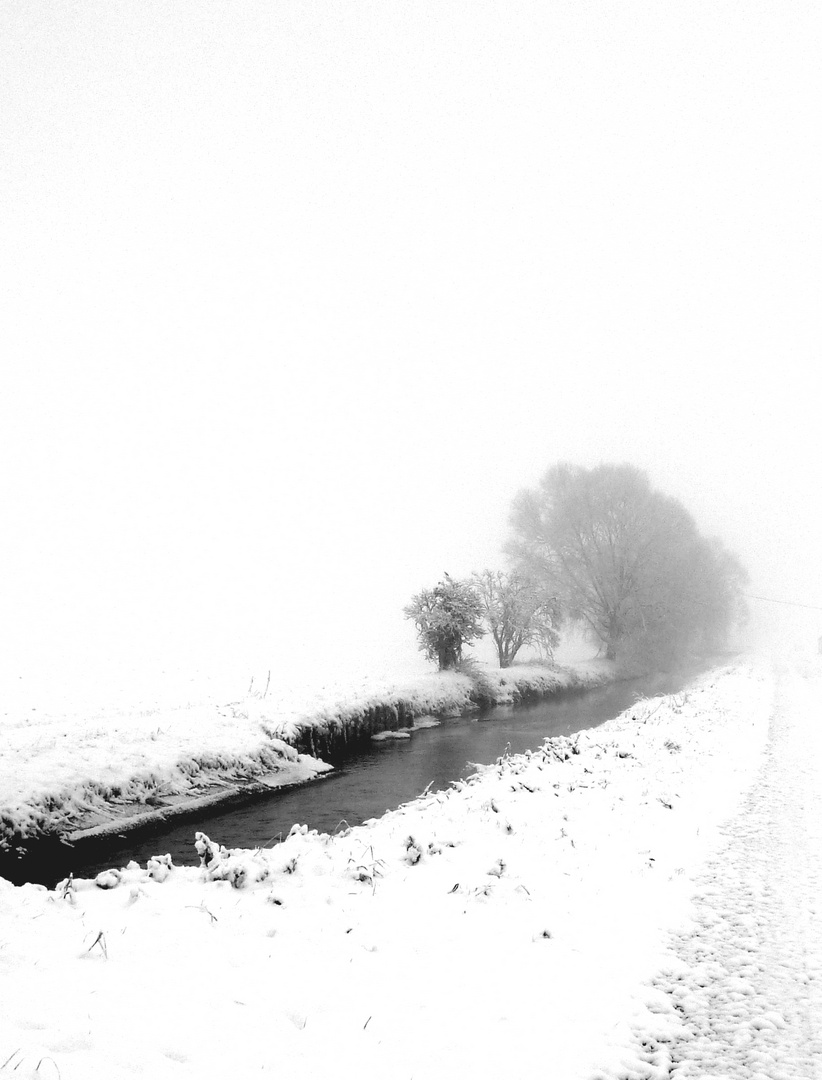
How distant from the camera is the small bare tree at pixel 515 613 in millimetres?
36000

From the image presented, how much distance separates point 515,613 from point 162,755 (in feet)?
85.1

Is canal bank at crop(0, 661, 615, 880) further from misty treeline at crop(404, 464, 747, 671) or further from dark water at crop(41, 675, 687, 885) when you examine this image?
misty treeline at crop(404, 464, 747, 671)

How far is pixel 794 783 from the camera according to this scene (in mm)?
11148

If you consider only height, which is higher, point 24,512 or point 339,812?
point 24,512

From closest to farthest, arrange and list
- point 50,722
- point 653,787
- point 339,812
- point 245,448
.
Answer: point 653,787
point 339,812
point 50,722
point 245,448

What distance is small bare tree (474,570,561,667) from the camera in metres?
36.0

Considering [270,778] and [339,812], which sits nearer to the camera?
[339,812]

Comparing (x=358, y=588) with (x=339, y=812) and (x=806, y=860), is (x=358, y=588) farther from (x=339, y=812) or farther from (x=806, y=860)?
(x=806, y=860)

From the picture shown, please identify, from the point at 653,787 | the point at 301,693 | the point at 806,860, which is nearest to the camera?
the point at 806,860

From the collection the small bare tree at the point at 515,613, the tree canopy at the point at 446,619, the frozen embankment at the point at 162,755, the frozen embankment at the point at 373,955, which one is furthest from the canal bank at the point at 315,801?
the small bare tree at the point at 515,613

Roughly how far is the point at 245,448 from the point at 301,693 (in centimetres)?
10905

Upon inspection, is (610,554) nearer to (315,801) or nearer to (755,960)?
(315,801)

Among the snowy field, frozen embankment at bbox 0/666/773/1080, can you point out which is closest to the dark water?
the snowy field

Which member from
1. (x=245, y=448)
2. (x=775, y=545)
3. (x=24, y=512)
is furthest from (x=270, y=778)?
(x=775, y=545)
